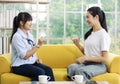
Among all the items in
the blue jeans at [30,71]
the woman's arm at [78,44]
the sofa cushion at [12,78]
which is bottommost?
the sofa cushion at [12,78]

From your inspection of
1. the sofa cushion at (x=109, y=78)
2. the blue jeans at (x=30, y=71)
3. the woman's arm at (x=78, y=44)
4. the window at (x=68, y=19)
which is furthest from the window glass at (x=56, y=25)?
the sofa cushion at (x=109, y=78)

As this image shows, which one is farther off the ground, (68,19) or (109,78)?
(68,19)

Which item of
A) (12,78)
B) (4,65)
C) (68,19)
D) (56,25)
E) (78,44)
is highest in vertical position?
(68,19)

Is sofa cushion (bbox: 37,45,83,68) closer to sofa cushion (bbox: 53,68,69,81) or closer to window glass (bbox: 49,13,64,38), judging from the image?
sofa cushion (bbox: 53,68,69,81)

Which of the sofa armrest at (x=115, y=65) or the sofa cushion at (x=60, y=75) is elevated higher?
the sofa armrest at (x=115, y=65)

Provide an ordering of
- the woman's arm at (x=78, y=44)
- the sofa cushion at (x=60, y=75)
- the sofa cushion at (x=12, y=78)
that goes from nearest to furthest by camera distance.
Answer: the sofa cushion at (x=12, y=78), the sofa cushion at (x=60, y=75), the woman's arm at (x=78, y=44)

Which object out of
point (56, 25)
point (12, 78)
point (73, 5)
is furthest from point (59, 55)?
point (73, 5)

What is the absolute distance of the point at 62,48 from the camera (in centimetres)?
402

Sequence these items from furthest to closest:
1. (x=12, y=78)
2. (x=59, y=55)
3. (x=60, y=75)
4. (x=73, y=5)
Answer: (x=73, y=5), (x=59, y=55), (x=60, y=75), (x=12, y=78)

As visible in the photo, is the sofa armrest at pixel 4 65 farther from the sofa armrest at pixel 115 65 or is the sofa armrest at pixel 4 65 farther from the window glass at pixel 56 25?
the window glass at pixel 56 25

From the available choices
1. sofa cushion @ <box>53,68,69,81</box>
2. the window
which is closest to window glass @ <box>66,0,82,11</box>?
the window

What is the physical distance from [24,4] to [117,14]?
1.57 meters

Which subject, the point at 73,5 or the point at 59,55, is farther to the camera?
the point at 73,5

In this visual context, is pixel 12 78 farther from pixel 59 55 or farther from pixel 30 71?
pixel 59 55
